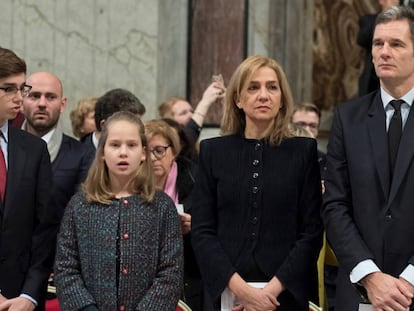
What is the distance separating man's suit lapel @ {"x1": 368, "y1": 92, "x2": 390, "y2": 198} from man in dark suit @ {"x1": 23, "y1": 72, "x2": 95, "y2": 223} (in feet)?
6.31

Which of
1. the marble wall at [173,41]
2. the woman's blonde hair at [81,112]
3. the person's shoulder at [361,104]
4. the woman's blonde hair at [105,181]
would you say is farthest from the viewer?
the marble wall at [173,41]

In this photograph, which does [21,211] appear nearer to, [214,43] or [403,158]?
[403,158]

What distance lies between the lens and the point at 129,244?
16.5ft

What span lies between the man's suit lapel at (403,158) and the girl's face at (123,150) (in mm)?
1350

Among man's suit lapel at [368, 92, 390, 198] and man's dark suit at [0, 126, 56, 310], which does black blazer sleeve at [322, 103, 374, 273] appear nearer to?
man's suit lapel at [368, 92, 390, 198]

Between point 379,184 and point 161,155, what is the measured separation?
Result: 182 cm

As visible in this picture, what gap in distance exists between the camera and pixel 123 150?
17.2ft

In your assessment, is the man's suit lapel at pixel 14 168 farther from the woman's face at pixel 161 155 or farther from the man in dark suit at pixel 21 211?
the woman's face at pixel 161 155

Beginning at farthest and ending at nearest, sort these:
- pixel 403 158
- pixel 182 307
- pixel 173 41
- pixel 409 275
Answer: pixel 173 41 < pixel 182 307 < pixel 403 158 < pixel 409 275

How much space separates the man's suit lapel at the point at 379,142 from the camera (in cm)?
471

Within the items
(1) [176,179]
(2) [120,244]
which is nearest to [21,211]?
(2) [120,244]

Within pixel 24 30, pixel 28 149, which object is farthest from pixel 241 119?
pixel 24 30

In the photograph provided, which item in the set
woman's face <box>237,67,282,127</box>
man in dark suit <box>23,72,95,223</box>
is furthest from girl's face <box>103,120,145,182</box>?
man in dark suit <box>23,72,95,223</box>

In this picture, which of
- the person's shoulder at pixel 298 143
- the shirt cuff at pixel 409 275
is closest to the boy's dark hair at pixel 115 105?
the person's shoulder at pixel 298 143
